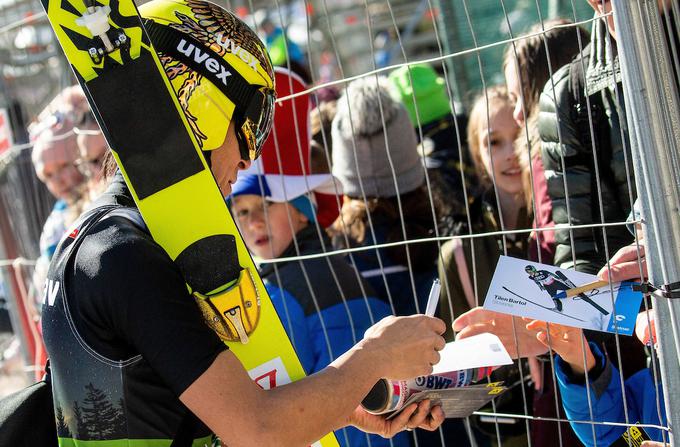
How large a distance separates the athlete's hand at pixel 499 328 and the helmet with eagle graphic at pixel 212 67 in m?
0.70

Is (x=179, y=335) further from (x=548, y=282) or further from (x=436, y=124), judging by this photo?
(x=436, y=124)

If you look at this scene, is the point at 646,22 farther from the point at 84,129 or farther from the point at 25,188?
the point at 25,188

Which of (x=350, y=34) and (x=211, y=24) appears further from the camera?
(x=350, y=34)

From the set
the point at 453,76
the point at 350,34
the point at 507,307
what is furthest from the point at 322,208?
the point at 350,34

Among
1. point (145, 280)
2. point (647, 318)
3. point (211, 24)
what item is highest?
point (211, 24)

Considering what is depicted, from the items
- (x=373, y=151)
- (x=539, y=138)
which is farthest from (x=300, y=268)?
(x=539, y=138)

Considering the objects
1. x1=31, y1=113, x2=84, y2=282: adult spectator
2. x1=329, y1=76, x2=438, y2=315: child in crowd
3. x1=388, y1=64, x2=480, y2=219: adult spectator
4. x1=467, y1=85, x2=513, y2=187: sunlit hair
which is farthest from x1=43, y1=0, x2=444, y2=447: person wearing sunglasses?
x1=31, y1=113, x2=84, y2=282: adult spectator

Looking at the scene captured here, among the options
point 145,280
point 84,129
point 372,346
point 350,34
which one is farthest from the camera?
point 350,34

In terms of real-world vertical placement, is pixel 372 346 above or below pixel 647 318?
above

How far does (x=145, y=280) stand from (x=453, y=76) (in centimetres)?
540

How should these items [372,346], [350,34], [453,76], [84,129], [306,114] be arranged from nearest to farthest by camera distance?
[372,346], [306,114], [84,129], [453,76], [350,34]

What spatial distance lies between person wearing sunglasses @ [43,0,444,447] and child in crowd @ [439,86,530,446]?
0.72 metres

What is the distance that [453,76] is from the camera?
22.2 ft

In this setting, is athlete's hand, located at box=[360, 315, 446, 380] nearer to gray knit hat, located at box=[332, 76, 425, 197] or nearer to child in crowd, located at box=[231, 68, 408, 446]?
child in crowd, located at box=[231, 68, 408, 446]
